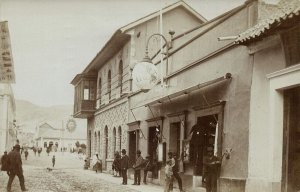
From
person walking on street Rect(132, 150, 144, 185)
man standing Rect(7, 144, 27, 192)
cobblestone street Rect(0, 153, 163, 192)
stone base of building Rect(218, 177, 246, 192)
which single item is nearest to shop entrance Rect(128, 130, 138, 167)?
cobblestone street Rect(0, 153, 163, 192)

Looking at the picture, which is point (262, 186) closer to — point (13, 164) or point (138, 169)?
point (13, 164)

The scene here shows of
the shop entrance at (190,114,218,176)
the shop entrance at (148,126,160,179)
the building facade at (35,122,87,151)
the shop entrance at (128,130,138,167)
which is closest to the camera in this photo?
the shop entrance at (190,114,218,176)

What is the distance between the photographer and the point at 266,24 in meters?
8.07

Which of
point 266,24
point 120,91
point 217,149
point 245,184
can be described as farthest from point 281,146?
point 120,91

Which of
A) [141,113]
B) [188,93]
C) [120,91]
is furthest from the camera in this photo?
[120,91]

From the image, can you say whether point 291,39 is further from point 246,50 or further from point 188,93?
point 188,93

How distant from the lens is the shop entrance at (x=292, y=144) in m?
8.21

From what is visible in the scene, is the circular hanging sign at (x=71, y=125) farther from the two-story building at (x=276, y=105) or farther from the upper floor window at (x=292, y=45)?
the upper floor window at (x=292, y=45)

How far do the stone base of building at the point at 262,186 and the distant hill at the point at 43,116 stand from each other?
60176 millimetres

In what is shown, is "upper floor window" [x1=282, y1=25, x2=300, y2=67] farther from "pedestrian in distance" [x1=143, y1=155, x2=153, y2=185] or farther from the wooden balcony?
the wooden balcony

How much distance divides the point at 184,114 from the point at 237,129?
11.0 feet

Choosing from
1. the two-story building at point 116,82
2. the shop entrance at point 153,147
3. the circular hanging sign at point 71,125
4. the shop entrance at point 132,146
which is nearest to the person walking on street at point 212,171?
the shop entrance at point 153,147

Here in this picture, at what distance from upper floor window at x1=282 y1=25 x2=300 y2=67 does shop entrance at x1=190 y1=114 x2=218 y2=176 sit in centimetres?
468

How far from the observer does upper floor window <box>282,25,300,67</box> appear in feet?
25.6
